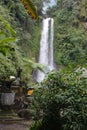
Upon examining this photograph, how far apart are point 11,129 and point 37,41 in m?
18.6

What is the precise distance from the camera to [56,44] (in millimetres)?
24984

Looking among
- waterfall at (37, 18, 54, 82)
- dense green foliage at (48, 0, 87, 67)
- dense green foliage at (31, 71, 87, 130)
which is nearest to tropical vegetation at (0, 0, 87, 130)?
dense green foliage at (31, 71, 87, 130)

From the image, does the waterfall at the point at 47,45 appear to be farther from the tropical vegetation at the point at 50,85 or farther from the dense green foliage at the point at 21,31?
the tropical vegetation at the point at 50,85

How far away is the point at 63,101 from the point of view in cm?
464

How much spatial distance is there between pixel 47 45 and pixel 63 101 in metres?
20.1

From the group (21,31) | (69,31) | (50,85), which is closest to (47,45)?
(69,31)

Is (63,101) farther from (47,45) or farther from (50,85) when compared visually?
(47,45)

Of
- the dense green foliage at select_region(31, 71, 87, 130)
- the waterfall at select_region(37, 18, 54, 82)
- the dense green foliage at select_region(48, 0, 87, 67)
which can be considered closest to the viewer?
the dense green foliage at select_region(31, 71, 87, 130)

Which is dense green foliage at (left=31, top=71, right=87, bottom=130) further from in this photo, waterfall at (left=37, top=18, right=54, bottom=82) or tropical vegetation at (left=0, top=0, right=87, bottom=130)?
waterfall at (left=37, top=18, right=54, bottom=82)

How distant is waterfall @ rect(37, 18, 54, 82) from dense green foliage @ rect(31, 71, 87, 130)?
16.3 metres

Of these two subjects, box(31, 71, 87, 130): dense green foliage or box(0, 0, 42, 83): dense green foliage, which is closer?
box(31, 71, 87, 130): dense green foliage

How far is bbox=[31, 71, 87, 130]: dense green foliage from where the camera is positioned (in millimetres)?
4480

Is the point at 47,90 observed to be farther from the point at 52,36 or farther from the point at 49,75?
the point at 52,36

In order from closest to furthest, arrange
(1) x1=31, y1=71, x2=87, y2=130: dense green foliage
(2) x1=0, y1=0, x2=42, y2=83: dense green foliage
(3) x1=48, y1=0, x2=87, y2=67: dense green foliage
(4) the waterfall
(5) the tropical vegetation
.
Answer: (5) the tropical vegetation < (1) x1=31, y1=71, x2=87, y2=130: dense green foliage < (2) x1=0, y1=0, x2=42, y2=83: dense green foliage < (4) the waterfall < (3) x1=48, y1=0, x2=87, y2=67: dense green foliage
